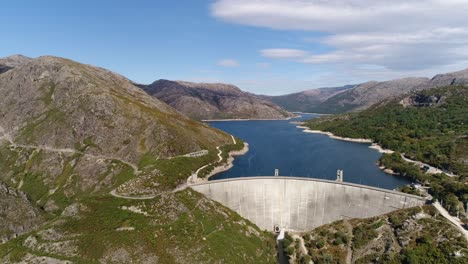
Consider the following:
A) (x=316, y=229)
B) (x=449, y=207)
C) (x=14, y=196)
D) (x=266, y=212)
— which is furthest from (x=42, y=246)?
(x=449, y=207)

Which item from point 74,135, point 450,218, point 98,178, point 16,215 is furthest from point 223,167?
point 450,218

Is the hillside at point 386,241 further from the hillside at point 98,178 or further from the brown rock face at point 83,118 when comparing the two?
the brown rock face at point 83,118

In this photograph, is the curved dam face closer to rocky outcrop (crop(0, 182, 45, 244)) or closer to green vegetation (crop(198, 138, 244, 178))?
green vegetation (crop(198, 138, 244, 178))

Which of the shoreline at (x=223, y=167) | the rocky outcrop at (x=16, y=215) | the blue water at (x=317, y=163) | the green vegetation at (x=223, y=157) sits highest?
the green vegetation at (x=223, y=157)

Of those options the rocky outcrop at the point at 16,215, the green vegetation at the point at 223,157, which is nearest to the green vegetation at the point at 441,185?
the green vegetation at the point at 223,157

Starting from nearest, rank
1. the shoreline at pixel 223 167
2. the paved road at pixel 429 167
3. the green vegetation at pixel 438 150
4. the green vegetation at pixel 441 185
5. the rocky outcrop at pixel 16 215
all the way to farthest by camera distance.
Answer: the green vegetation at pixel 441 185, the green vegetation at pixel 438 150, the rocky outcrop at pixel 16 215, the shoreline at pixel 223 167, the paved road at pixel 429 167

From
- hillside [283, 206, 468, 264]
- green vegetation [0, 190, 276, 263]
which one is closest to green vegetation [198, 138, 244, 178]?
green vegetation [0, 190, 276, 263]
